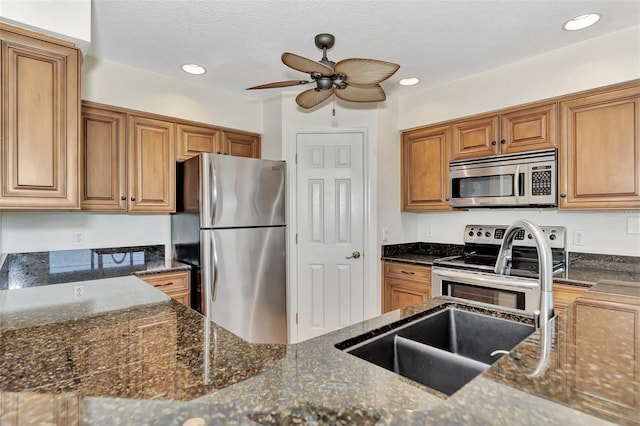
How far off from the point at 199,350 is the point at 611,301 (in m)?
1.48

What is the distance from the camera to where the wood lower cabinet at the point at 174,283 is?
8.23 feet

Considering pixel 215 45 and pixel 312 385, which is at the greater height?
pixel 215 45

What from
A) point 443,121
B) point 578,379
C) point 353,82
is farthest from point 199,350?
point 443,121

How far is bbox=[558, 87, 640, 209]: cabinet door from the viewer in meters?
2.16

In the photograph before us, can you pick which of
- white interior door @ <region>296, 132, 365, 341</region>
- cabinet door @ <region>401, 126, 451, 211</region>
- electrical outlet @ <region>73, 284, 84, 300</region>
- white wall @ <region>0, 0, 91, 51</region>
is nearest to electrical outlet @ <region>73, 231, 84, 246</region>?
electrical outlet @ <region>73, 284, 84, 300</region>

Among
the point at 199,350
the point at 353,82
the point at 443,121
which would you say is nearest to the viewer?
the point at 199,350

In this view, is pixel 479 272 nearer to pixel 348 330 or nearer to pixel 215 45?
pixel 348 330

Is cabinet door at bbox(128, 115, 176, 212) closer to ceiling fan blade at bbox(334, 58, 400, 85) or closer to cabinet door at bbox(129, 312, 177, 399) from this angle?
ceiling fan blade at bbox(334, 58, 400, 85)

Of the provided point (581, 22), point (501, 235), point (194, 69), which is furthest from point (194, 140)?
point (581, 22)

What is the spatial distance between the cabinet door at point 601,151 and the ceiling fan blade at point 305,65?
1.78 meters

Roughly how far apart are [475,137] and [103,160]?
9.78 ft

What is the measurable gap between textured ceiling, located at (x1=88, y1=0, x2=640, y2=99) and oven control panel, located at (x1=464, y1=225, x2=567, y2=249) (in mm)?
1327

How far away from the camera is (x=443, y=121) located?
10.0ft

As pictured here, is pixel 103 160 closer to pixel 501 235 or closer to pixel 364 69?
pixel 364 69
